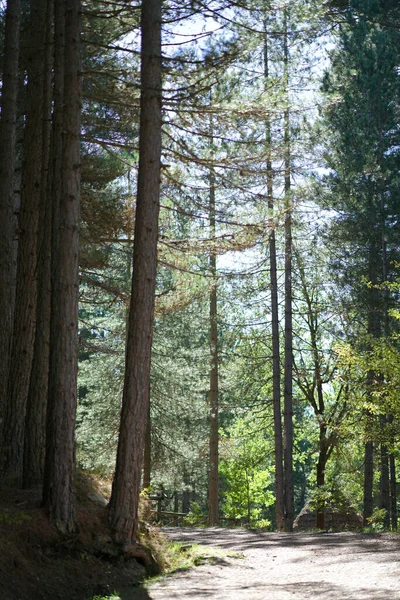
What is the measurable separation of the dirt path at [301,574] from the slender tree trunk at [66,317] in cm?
152

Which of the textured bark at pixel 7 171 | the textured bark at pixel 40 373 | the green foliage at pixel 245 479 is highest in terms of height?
the textured bark at pixel 7 171

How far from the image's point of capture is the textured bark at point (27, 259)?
9.34m

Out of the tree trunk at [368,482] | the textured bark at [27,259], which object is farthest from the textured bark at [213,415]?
the textured bark at [27,259]

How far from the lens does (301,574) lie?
25.5 ft

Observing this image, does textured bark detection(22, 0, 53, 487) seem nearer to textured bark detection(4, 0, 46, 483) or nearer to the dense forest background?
the dense forest background

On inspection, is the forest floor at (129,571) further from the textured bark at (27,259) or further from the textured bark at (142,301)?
the textured bark at (27,259)

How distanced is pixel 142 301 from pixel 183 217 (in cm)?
602

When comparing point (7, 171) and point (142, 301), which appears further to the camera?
point (7, 171)

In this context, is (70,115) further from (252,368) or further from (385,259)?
(252,368)

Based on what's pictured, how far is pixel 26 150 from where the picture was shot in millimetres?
9977

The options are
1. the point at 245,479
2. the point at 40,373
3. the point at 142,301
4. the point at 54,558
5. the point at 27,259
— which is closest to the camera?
the point at 54,558

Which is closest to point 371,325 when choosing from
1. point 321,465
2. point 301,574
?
point 321,465

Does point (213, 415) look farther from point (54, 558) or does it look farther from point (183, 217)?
point (54, 558)

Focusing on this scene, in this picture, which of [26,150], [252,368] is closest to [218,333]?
[252,368]
